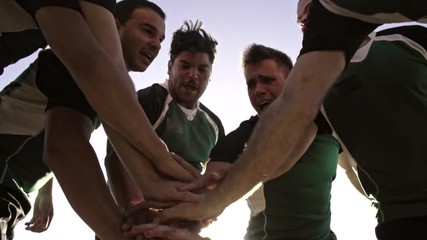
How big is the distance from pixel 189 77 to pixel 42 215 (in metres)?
1.41

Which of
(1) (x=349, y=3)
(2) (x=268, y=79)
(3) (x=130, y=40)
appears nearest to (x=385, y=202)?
(1) (x=349, y=3)

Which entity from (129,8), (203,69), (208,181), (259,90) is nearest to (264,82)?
(259,90)

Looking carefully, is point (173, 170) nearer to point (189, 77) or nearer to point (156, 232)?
point (156, 232)

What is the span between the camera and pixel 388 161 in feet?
6.89

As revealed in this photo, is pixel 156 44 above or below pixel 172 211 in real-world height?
above

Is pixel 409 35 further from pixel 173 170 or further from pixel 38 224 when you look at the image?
pixel 38 224

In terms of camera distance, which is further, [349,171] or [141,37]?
[141,37]

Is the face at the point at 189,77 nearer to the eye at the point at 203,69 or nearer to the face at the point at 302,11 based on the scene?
the eye at the point at 203,69

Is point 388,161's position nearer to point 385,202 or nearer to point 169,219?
point 385,202

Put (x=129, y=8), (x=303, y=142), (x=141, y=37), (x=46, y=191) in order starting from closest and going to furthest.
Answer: (x=303, y=142) → (x=46, y=191) → (x=141, y=37) → (x=129, y=8)

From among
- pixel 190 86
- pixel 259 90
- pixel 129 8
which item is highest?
pixel 129 8

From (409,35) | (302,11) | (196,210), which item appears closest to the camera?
(196,210)

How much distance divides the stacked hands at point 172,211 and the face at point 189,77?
166cm

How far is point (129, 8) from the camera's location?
3.67 m
